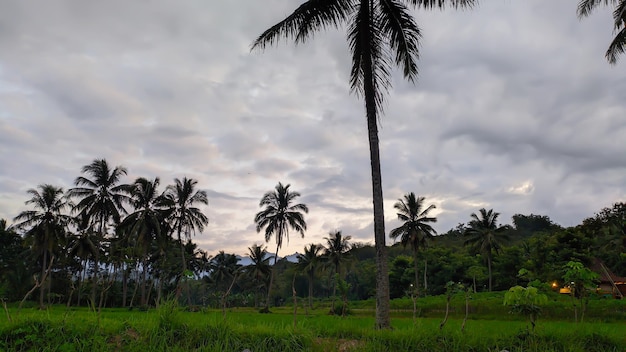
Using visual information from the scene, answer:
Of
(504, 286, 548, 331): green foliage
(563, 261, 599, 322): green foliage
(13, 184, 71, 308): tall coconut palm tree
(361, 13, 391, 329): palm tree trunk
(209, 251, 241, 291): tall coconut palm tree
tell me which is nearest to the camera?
(504, 286, 548, 331): green foliage

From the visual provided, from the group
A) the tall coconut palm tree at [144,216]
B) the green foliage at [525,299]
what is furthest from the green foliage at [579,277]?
the tall coconut palm tree at [144,216]

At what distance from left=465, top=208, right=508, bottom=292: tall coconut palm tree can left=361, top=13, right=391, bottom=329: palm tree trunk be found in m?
45.5

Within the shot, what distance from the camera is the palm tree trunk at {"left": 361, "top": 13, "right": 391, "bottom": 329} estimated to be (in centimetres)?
1008

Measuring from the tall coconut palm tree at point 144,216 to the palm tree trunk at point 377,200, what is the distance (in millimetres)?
33036

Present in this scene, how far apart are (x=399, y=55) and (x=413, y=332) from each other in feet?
26.2

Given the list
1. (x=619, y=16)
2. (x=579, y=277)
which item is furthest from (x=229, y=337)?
(x=619, y=16)

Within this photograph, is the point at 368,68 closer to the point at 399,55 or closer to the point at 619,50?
the point at 399,55

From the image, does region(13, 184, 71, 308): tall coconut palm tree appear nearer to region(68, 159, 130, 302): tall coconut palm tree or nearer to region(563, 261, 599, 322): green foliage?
region(68, 159, 130, 302): tall coconut palm tree

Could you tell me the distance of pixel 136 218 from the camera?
41.2m

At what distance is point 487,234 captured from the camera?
51.7 meters

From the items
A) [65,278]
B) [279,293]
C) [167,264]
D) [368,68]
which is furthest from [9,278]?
[368,68]

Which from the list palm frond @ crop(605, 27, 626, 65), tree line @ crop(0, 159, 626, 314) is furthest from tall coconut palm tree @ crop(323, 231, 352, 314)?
palm frond @ crop(605, 27, 626, 65)

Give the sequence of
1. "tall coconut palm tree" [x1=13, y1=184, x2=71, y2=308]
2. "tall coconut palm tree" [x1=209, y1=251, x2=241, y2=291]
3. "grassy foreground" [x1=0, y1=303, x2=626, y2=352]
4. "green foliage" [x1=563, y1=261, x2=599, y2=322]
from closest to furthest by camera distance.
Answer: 1. "grassy foreground" [x1=0, y1=303, x2=626, y2=352]
2. "green foliage" [x1=563, y1=261, x2=599, y2=322]
3. "tall coconut palm tree" [x1=13, y1=184, x2=71, y2=308]
4. "tall coconut palm tree" [x1=209, y1=251, x2=241, y2=291]

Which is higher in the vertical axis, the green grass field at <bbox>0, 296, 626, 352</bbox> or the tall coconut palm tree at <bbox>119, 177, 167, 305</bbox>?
the tall coconut palm tree at <bbox>119, 177, 167, 305</bbox>
